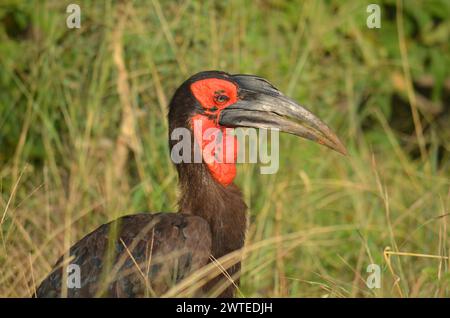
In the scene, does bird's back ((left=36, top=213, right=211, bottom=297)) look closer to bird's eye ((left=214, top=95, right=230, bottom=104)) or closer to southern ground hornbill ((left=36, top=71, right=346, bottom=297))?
southern ground hornbill ((left=36, top=71, right=346, bottom=297))

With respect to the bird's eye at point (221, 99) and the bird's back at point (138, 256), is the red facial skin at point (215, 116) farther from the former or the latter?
the bird's back at point (138, 256)

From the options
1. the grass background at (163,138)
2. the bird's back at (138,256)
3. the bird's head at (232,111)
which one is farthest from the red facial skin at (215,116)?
the grass background at (163,138)

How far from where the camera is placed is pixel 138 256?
→ 339cm

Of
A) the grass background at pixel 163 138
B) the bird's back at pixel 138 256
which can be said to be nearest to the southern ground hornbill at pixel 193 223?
the bird's back at pixel 138 256

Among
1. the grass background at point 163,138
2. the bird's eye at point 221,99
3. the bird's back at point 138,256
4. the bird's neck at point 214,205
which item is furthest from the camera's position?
the grass background at point 163,138

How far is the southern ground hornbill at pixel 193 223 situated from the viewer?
3.31m

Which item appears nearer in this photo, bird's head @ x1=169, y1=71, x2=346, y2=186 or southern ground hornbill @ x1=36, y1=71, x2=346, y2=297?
southern ground hornbill @ x1=36, y1=71, x2=346, y2=297

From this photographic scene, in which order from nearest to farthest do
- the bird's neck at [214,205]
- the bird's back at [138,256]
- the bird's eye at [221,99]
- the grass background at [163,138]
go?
1. the bird's back at [138,256]
2. the bird's neck at [214,205]
3. the bird's eye at [221,99]
4. the grass background at [163,138]

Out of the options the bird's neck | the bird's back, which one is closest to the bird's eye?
the bird's neck

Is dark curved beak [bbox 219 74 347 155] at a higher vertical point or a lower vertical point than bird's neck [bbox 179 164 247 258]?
higher

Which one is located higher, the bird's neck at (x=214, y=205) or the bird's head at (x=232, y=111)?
the bird's head at (x=232, y=111)

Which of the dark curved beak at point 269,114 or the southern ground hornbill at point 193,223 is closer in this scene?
the southern ground hornbill at point 193,223

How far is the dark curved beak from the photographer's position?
373 cm

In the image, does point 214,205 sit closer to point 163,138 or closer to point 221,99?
point 221,99
